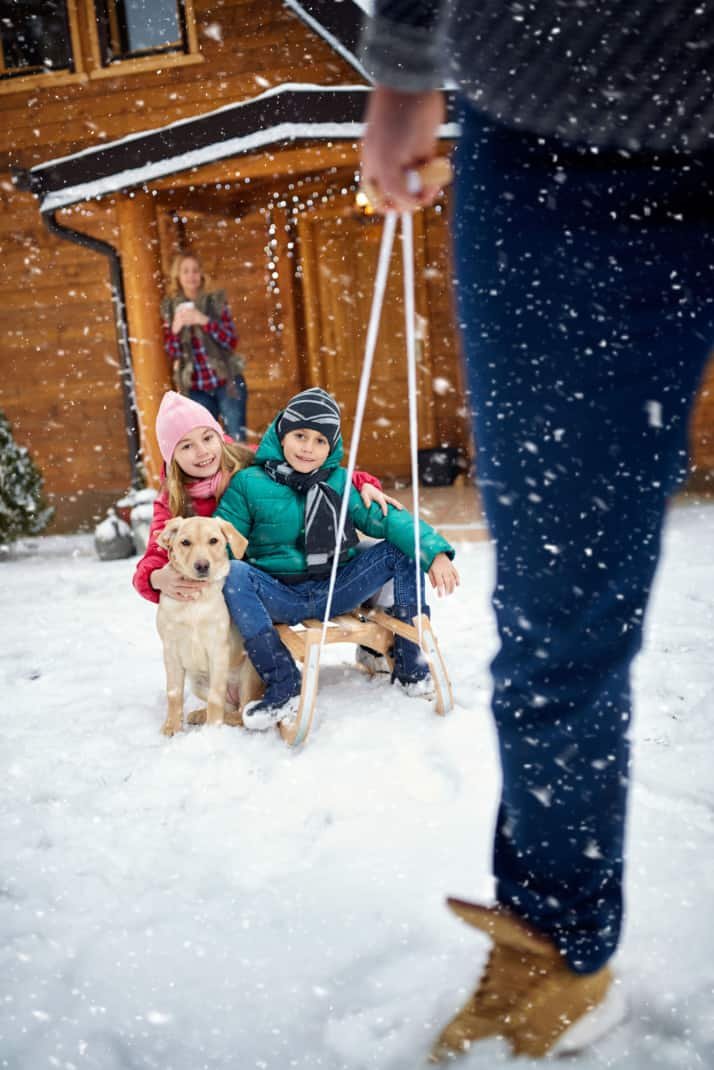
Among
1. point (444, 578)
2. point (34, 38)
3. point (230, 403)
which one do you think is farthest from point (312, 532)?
point (34, 38)

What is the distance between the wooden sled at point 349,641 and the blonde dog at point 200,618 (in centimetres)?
24

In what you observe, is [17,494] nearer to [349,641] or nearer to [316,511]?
[316,511]

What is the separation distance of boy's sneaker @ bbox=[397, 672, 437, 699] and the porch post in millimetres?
4219

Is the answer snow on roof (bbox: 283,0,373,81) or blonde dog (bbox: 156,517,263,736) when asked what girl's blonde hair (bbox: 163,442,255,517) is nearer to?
blonde dog (bbox: 156,517,263,736)

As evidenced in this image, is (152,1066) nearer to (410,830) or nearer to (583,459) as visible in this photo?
(410,830)

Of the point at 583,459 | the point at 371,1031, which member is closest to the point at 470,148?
the point at 583,459

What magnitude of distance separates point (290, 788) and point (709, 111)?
1866mm

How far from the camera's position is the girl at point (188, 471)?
9.55 ft

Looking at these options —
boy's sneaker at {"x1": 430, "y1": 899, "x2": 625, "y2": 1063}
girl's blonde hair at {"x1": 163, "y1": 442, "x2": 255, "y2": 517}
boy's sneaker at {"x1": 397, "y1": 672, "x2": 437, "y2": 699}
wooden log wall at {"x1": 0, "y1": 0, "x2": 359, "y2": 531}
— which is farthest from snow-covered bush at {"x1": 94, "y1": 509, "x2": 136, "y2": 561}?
boy's sneaker at {"x1": 430, "y1": 899, "x2": 625, "y2": 1063}

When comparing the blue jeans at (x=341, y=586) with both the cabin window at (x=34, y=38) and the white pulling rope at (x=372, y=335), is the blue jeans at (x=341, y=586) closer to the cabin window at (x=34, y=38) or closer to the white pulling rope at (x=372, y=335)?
the white pulling rope at (x=372, y=335)

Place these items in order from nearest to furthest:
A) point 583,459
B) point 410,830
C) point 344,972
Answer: point 583,459
point 344,972
point 410,830

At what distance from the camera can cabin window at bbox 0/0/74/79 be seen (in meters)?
8.50

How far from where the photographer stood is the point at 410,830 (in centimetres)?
199

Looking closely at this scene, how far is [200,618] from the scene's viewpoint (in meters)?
2.72
